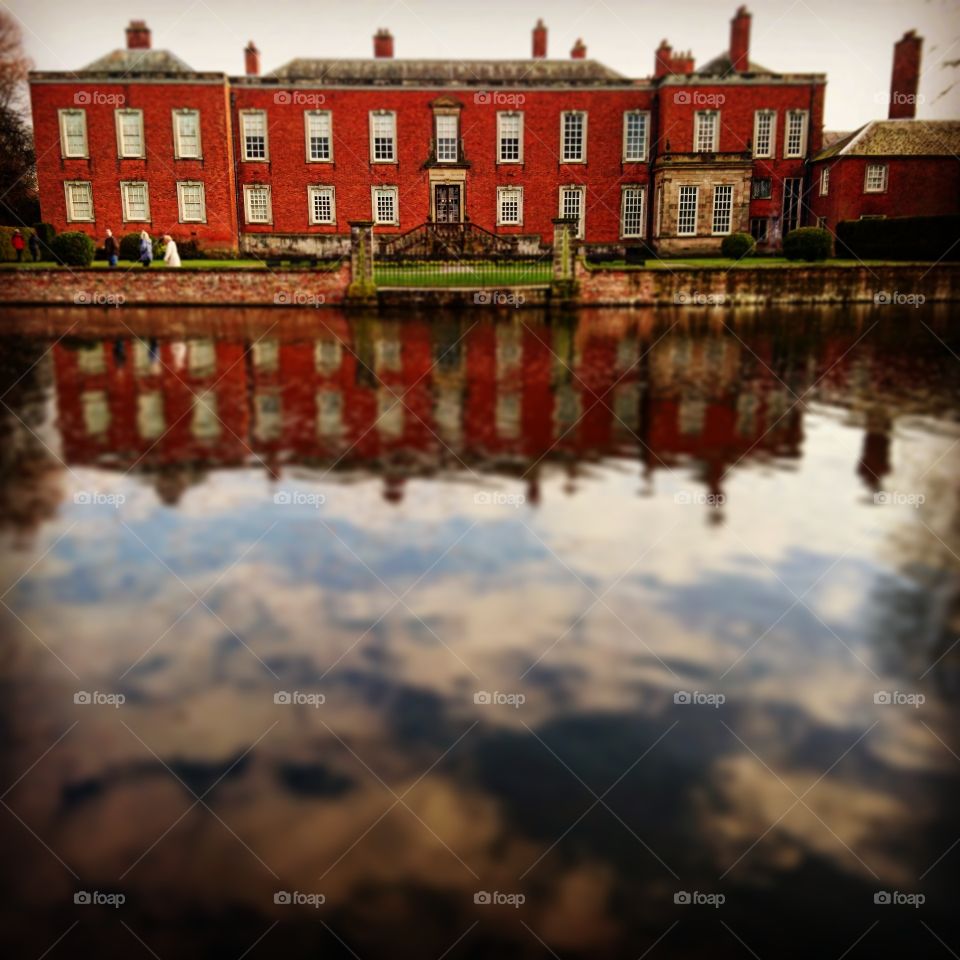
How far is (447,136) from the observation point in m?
41.3

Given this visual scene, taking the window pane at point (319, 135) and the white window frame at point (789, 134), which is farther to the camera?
the white window frame at point (789, 134)

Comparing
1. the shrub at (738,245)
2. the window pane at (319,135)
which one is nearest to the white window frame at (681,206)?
the shrub at (738,245)

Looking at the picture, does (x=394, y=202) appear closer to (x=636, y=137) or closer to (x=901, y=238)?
(x=636, y=137)

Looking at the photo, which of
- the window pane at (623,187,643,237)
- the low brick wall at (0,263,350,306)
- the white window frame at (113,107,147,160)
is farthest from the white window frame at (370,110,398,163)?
the low brick wall at (0,263,350,306)

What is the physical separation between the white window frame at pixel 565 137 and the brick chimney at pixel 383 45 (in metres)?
9.83

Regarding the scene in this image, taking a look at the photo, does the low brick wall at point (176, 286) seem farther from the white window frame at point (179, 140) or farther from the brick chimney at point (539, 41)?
the brick chimney at point (539, 41)

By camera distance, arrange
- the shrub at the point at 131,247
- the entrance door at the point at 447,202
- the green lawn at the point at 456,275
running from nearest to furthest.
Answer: the green lawn at the point at 456,275
the shrub at the point at 131,247
the entrance door at the point at 447,202

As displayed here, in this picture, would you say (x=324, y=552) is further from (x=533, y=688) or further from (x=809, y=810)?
(x=809, y=810)

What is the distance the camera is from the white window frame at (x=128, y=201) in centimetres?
3950

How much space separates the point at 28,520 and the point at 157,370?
7.51 meters

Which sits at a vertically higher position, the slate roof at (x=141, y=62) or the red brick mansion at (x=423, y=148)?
the slate roof at (x=141, y=62)

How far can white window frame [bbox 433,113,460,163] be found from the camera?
41031 millimetres

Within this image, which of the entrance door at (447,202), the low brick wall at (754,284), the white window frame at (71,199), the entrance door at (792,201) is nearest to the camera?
the low brick wall at (754,284)

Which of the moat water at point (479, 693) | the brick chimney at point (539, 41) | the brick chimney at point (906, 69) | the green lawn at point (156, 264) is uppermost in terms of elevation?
the brick chimney at point (539, 41)
